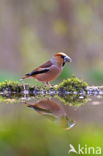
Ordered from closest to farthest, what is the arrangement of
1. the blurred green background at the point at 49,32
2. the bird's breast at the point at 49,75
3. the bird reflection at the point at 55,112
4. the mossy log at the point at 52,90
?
1. the bird reflection at the point at 55,112
2. the mossy log at the point at 52,90
3. the bird's breast at the point at 49,75
4. the blurred green background at the point at 49,32

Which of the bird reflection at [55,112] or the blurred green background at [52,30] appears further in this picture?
the blurred green background at [52,30]

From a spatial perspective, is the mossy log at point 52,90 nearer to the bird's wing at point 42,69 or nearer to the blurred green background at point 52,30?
the bird's wing at point 42,69

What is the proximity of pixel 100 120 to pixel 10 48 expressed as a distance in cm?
449

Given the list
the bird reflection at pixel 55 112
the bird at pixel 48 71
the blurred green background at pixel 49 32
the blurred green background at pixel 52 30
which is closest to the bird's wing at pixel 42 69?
the bird at pixel 48 71

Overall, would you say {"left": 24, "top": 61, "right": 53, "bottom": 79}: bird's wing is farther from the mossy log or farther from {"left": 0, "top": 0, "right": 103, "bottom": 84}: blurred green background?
{"left": 0, "top": 0, "right": 103, "bottom": 84}: blurred green background

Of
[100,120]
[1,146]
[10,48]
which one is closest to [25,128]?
[1,146]

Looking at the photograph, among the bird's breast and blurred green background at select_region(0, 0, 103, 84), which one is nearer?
the bird's breast

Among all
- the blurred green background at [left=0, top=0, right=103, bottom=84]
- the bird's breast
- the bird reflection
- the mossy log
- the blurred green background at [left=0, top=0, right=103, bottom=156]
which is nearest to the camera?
the bird reflection

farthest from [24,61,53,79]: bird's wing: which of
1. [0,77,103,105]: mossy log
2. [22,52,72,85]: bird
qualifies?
[0,77,103,105]: mossy log

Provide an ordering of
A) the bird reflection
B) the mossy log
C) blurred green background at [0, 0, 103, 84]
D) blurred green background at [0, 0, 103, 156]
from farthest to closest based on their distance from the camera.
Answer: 1. blurred green background at [0, 0, 103, 84]
2. blurred green background at [0, 0, 103, 156]
3. the mossy log
4. the bird reflection

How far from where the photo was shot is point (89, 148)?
27.3 inches

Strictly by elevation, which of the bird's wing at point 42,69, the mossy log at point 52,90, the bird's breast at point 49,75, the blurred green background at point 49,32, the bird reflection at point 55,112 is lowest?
the bird reflection at point 55,112

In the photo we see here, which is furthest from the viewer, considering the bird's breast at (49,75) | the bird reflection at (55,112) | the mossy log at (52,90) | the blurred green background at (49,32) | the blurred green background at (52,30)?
the blurred green background at (52,30)

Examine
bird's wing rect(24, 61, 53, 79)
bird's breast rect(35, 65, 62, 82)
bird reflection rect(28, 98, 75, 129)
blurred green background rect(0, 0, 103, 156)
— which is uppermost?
blurred green background rect(0, 0, 103, 156)
